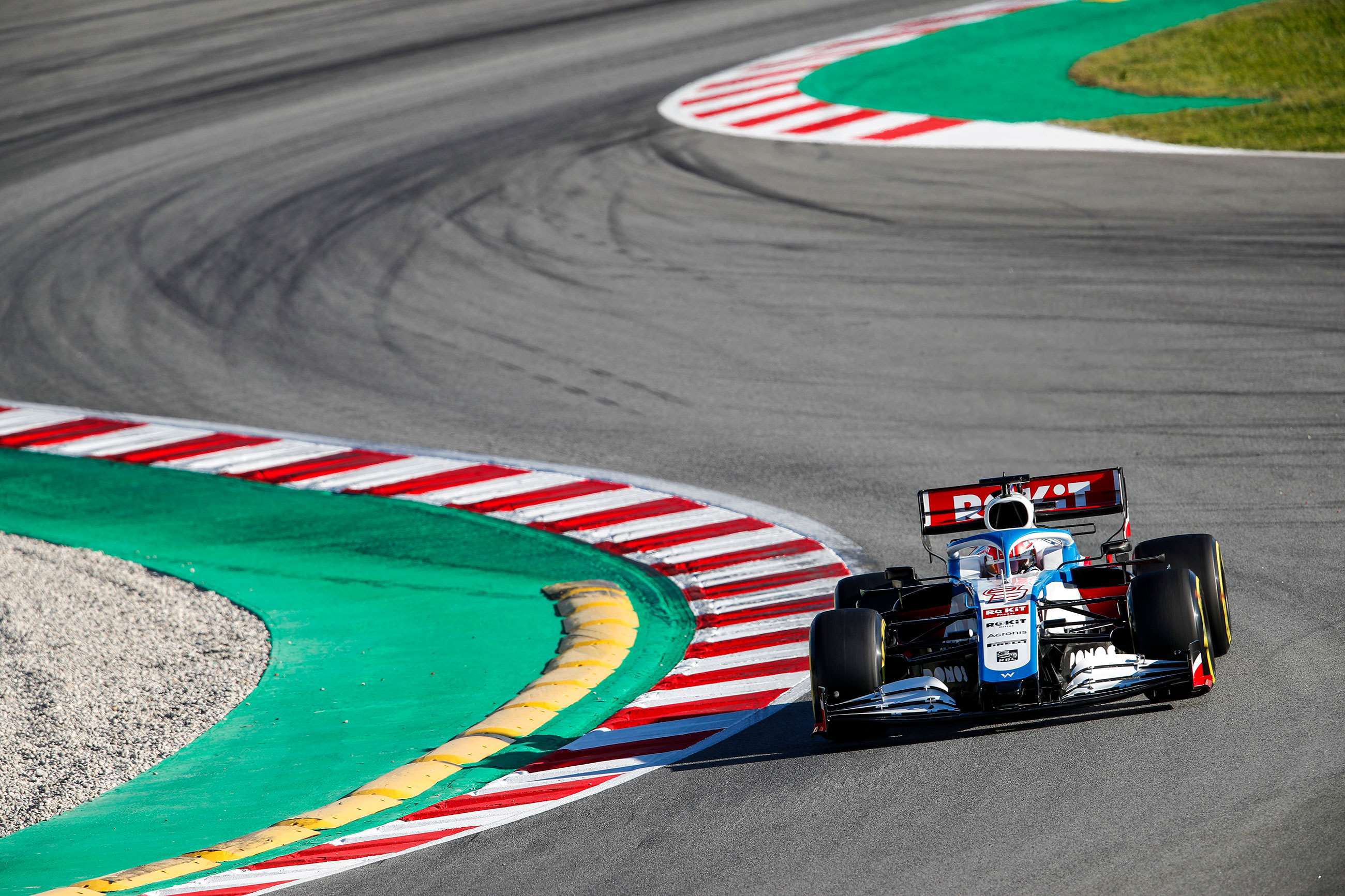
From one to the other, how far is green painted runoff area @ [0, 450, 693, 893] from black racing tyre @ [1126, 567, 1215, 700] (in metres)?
2.75

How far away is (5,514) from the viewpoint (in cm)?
1312

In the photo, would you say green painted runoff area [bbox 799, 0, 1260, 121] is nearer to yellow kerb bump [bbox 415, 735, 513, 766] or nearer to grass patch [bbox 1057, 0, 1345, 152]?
grass patch [bbox 1057, 0, 1345, 152]

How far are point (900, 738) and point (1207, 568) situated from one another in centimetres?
174

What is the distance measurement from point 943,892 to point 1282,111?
1511cm

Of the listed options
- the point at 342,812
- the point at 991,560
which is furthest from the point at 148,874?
the point at 991,560

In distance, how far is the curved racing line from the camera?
747 cm

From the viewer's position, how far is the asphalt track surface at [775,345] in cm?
677

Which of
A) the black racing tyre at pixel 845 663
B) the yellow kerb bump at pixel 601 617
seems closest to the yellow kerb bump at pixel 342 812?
the black racing tyre at pixel 845 663

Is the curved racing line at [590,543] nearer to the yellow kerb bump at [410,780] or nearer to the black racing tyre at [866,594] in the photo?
the yellow kerb bump at [410,780]

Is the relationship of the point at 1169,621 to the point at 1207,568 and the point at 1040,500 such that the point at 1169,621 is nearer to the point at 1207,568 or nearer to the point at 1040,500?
the point at 1207,568

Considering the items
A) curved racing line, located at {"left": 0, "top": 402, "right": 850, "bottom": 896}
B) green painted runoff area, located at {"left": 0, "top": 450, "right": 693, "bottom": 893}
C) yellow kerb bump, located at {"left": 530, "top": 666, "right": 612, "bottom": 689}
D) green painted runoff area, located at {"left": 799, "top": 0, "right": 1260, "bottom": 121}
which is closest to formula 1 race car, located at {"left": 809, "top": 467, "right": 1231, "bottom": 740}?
curved racing line, located at {"left": 0, "top": 402, "right": 850, "bottom": 896}

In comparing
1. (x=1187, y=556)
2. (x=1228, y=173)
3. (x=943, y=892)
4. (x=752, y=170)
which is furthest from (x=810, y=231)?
(x=943, y=892)

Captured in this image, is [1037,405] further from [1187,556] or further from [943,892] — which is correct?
[943,892]

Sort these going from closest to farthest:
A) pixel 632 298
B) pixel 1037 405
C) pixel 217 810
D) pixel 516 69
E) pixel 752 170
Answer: pixel 217 810 < pixel 1037 405 < pixel 632 298 < pixel 752 170 < pixel 516 69
